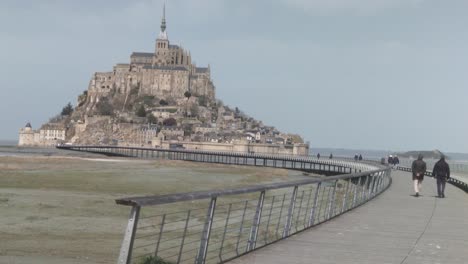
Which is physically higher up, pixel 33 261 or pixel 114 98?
pixel 114 98

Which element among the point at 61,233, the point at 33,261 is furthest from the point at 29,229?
the point at 33,261

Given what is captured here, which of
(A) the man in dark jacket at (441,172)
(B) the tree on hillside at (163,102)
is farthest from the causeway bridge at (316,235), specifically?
(B) the tree on hillside at (163,102)

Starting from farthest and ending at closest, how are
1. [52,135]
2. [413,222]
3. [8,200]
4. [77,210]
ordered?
[52,135] < [8,200] < [77,210] < [413,222]

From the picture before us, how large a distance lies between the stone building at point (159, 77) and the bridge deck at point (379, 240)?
6469 inches

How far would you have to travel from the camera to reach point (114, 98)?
18662cm

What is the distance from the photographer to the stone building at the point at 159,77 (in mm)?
177875

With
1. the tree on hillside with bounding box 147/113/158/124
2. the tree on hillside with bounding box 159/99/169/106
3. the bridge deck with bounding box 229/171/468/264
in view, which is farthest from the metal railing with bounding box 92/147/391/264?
the tree on hillside with bounding box 159/99/169/106

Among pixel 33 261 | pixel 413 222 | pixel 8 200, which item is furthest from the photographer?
pixel 8 200

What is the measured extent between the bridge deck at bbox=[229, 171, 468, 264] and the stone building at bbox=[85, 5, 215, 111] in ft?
539

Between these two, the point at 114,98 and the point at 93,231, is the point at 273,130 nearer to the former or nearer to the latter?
the point at 114,98

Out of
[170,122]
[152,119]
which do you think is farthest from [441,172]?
[152,119]

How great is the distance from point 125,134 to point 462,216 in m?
156

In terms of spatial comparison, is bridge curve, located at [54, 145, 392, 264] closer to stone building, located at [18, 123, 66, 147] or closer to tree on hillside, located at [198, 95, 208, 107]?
tree on hillside, located at [198, 95, 208, 107]

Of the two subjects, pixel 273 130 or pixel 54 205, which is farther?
pixel 273 130
